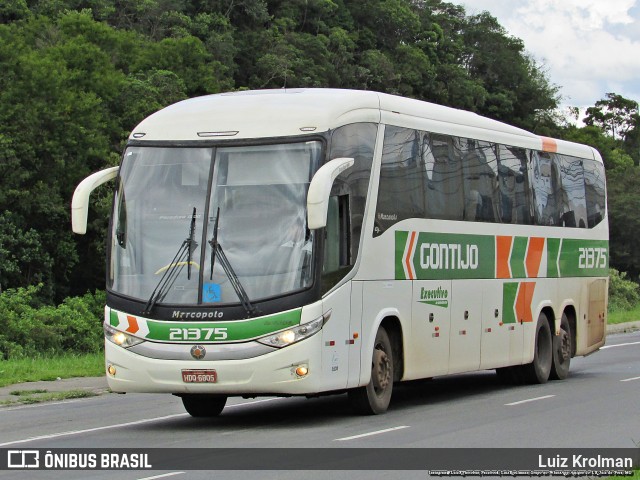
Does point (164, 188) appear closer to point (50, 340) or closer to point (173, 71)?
point (50, 340)

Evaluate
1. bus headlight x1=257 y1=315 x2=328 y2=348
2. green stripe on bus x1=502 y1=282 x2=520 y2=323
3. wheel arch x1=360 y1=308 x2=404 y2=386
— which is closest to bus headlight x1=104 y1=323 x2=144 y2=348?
bus headlight x1=257 y1=315 x2=328 y2=348

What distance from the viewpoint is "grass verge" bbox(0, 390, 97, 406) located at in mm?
19656

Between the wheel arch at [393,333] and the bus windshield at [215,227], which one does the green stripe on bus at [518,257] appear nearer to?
the wheel arch at [393,333]

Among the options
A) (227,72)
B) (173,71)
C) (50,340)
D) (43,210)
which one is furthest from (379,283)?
(227,72)

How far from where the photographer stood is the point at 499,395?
790 inches

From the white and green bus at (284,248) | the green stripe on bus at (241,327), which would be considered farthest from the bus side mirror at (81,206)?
the green stripe on bus at (241,327)

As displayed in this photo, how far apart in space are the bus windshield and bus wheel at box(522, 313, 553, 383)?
321 inches

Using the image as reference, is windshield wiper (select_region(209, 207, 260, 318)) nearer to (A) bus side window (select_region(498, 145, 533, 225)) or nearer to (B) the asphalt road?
(B) the asphalt road

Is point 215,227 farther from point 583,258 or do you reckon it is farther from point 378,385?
point 583,258

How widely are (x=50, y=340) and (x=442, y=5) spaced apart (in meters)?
105

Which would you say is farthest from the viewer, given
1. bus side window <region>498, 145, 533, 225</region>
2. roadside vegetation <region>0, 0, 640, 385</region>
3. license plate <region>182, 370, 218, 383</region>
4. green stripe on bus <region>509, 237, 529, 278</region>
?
roadside vegetation <region>0, 0, 640, 385</region>

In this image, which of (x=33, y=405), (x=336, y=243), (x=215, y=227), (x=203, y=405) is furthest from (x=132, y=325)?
(x=33, y=405)

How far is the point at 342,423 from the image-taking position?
1570cm

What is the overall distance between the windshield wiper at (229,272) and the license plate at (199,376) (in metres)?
0.76
